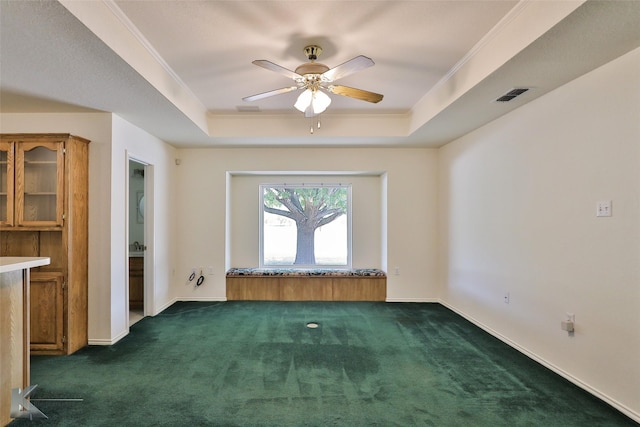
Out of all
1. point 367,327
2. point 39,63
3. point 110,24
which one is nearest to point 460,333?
point 367,327

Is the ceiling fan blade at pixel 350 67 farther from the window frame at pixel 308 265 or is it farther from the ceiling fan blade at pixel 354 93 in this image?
the window frame at pixel 308 265

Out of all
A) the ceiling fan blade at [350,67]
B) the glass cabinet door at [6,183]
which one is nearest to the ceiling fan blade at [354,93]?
the ceiling fan blade at [350,67]

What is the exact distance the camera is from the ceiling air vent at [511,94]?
263 cm

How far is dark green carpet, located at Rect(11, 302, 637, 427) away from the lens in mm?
2027

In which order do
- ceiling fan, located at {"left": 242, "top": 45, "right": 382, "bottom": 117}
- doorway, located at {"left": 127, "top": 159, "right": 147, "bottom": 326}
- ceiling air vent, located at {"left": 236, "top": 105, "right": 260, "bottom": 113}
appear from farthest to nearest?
doorway, located at {"left": 127, "top": 159, "right": 147, "bottom": 326} → ceiling air vent, located at {"left": 236, "top": 105, "right": 260, "bottom": 113} → ceiling fan, located at {"left": 242, "top": 45, "right": 382, "bottom": 117}

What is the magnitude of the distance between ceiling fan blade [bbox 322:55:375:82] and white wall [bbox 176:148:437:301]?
2507 millimetres

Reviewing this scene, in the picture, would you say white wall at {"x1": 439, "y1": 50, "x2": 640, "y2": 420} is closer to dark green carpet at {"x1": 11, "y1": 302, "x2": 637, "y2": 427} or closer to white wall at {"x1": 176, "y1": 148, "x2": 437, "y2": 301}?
dark green carpet at {"x1": 11, "y1": 302, "x2": 637, "y2": 427}

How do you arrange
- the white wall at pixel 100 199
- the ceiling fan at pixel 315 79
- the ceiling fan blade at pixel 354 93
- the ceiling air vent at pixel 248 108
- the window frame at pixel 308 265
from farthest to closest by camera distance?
the window frame at pixel 308 265, the ceiling air vent at pixel 248 108, the white wall at pixel 100 199, the ceiling fan blade at pixel 354 93, the ceiling fan at pixel 315 79

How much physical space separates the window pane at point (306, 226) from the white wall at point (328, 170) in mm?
633

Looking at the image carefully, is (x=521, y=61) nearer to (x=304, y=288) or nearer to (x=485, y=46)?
(x=485, y=46)

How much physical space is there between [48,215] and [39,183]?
33 cm

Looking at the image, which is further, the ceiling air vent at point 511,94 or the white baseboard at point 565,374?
the ceiling air vent at point 511,94

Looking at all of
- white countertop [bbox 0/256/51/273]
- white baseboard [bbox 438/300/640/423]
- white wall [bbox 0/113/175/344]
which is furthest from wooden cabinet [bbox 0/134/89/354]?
white baseboard [bbox 438/300/640/423]
